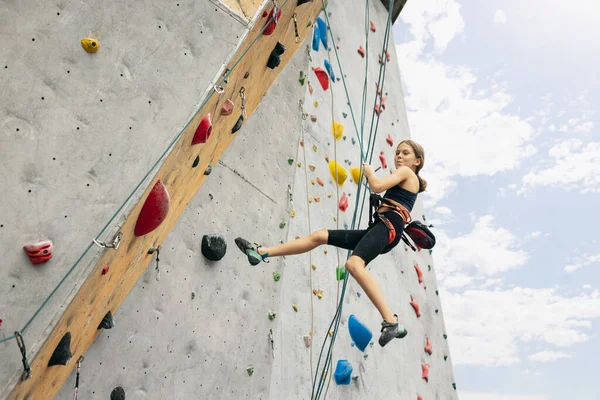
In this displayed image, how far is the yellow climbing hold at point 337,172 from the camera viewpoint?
4090mm

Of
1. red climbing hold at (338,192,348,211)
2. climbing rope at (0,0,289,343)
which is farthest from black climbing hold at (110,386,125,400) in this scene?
red climbing hold at (338,192,348,211)

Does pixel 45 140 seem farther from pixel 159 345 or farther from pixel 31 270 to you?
pixel 159 345

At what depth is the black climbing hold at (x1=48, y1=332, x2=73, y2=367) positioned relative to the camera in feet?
5.28

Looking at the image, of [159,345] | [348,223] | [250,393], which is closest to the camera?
[159,345]

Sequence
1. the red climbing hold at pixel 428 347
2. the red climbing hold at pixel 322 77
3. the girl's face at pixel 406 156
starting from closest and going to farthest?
1. the girl's face at pixel 406 156
2. the red climbing hold at pixel 322 77
3. the red climbing hold at pixel 428 347

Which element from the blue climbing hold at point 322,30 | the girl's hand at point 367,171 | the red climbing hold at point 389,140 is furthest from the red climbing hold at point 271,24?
the red climbing hold at point 389,140

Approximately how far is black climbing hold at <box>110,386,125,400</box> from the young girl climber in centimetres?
76

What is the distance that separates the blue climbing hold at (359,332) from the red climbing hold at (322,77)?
1795mm

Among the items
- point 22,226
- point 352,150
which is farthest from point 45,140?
point 352,150

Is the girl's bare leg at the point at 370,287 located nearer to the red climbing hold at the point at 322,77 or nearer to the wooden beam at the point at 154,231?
the wooden beam at the point at 154,231

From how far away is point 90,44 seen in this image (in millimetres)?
1583

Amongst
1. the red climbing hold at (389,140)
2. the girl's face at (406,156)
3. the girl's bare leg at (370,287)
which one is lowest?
the girl's bare leg at (370,287)

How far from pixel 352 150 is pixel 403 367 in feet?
5.99

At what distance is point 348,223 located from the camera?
4191 millimetres
